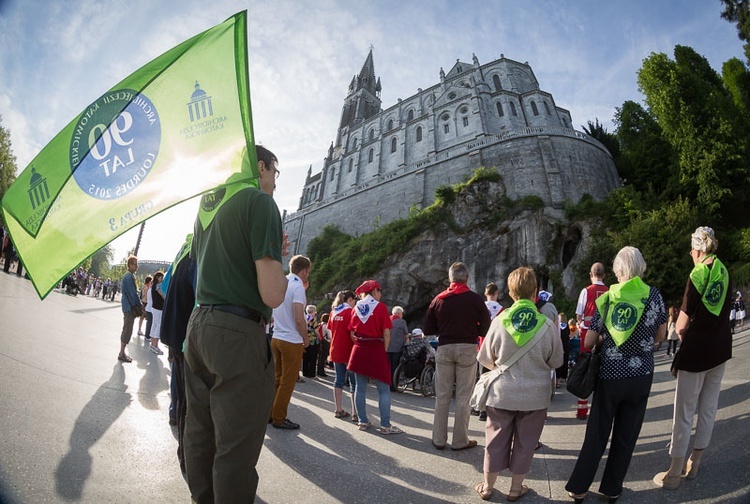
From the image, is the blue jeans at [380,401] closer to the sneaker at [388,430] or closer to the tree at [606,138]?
the sneaker at [388,430]

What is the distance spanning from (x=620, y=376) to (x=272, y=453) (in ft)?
10.8

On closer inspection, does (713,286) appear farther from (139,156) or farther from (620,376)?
(139,156)

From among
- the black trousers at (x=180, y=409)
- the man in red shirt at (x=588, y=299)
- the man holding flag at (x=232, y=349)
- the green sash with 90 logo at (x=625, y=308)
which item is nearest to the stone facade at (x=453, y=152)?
the man in red shirt at (x=588, y=299)

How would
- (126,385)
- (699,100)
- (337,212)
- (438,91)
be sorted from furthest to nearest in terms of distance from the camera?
1. (438,91)
2. (337,212)
3. (699,100)
4. (126,385)

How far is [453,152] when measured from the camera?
36.8m

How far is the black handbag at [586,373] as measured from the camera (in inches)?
132

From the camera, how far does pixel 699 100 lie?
24.2 metres

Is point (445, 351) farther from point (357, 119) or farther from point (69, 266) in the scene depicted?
point (357, 119)

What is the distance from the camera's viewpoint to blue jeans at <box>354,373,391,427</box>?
208 inches

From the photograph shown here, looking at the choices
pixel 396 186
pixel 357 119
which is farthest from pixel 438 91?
pixel 396 186

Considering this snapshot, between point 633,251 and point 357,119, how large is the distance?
5938 cm

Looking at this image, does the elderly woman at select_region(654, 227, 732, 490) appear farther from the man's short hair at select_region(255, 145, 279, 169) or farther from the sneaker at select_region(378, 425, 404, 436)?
the man's short hair at select_region(255, 145, 279, 169)

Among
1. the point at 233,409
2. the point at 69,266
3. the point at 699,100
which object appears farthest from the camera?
the point at 699,100

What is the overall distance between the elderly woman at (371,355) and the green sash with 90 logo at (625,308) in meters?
2.71
